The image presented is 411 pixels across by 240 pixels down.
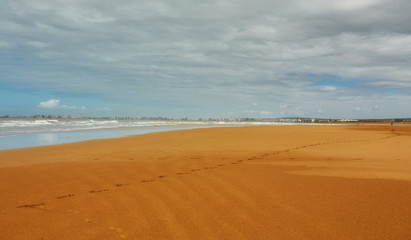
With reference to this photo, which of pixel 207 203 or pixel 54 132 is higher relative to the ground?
pixel 54 132

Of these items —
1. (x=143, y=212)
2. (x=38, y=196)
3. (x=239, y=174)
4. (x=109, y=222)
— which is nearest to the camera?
(x=109, y=222)

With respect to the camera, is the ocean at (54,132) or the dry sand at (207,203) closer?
the dry sand at (207,203)

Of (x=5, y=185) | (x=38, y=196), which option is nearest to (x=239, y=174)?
(x=38, y=196)

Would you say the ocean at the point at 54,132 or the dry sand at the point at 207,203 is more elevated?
the ocean at the point at 54,132

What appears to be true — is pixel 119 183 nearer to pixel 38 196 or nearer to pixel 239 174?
pixel 38 196

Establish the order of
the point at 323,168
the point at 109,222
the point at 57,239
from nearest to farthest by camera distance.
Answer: the point at 57,239
the point at 109,222
the point at 323,168

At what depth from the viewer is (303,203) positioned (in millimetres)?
4445

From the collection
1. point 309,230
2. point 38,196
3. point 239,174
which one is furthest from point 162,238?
point 239,174

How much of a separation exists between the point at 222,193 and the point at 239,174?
1734mm

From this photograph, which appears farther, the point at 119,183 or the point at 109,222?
the point at 119,183

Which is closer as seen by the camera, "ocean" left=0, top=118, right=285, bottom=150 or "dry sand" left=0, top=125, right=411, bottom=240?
"dry sand" left=0, top=125, right=411, bottom=240

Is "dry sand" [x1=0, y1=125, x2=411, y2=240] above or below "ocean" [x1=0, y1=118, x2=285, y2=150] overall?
below

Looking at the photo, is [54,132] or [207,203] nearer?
[207,203]

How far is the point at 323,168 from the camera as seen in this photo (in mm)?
7699
